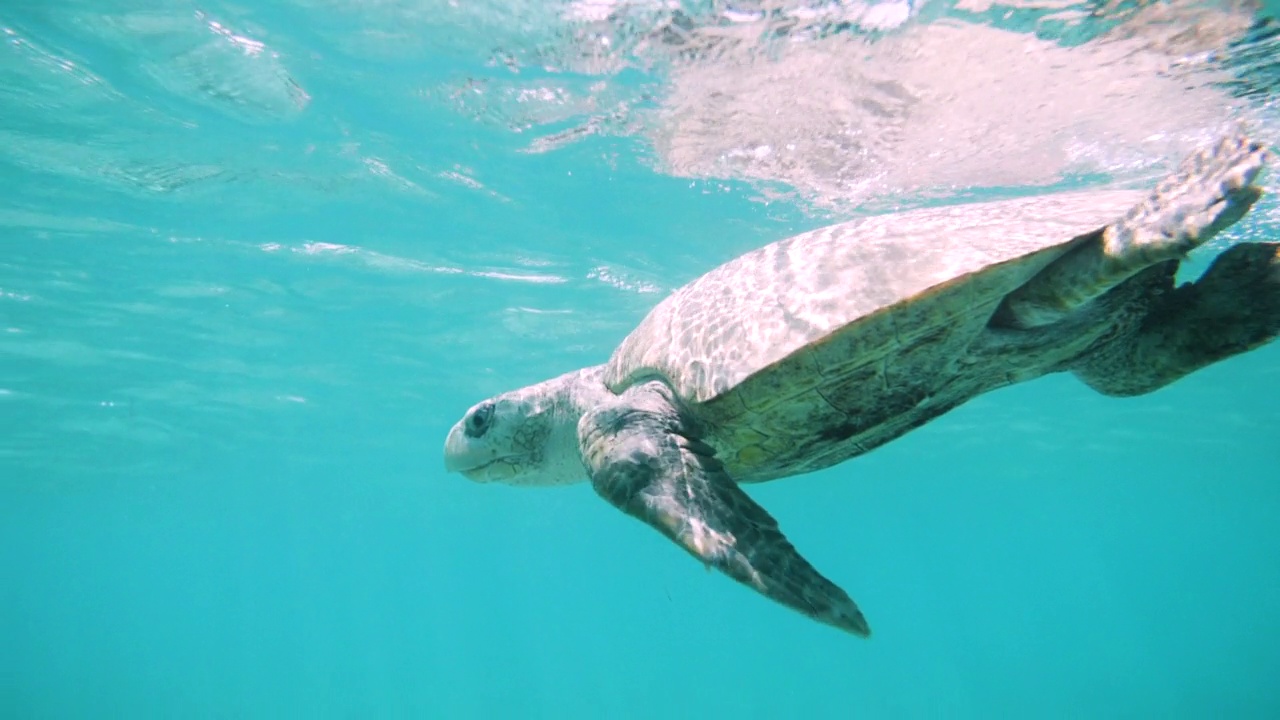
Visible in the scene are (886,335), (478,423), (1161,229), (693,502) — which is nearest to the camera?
(1161,229)

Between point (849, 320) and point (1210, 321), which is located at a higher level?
point (1210, 321)

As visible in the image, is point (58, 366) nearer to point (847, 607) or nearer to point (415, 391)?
point (415, 391)

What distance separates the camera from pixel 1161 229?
278 cm

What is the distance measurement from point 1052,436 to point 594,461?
29224 mm

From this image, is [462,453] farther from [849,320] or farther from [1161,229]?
[1161,229]

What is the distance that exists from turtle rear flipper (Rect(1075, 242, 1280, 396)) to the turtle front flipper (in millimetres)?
2765

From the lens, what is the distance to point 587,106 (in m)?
8.95

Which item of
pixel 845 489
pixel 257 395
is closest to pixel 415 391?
pixel 257 395

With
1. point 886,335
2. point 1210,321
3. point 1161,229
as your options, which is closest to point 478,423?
point 886,335

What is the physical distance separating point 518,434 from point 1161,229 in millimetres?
4206

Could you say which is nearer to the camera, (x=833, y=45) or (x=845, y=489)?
(x=833, y=45)

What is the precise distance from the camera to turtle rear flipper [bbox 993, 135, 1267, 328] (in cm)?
274

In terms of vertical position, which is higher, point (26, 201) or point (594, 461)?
point (26, 201)

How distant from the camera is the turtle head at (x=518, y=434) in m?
5.08
